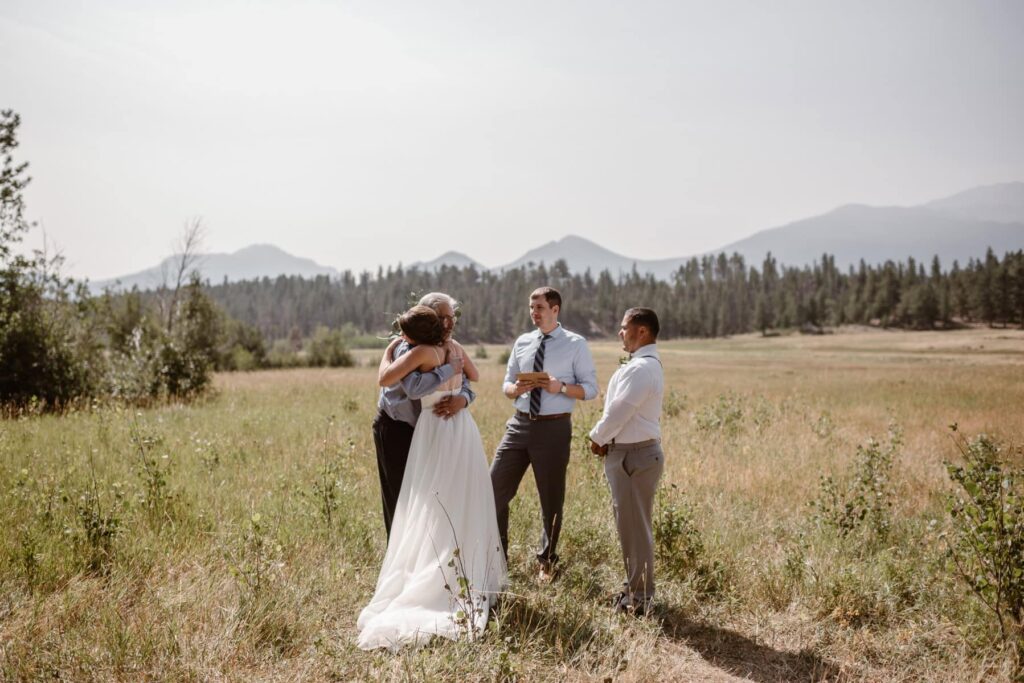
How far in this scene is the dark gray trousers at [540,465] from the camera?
514 cm

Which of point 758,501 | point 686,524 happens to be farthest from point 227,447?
point 758,501

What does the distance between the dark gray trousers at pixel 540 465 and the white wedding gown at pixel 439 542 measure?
Answer: 2.13 ft

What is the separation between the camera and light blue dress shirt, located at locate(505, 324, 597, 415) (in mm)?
5159

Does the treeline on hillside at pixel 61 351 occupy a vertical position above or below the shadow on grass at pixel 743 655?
above

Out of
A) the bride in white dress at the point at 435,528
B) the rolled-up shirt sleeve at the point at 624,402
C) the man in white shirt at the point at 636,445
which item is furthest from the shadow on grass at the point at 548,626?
the rolled-up shirt sleeve at the point at 624,402

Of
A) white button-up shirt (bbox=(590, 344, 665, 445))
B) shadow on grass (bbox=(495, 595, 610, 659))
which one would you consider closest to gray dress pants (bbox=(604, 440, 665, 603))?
white button-up shirt (bbox=(590, 344, 665, 445))

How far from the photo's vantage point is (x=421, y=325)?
4.27 meters

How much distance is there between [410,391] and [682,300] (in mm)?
137494

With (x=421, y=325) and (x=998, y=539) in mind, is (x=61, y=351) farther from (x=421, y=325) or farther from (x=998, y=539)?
(x=998, y=539)

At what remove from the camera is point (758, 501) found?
7449 mm

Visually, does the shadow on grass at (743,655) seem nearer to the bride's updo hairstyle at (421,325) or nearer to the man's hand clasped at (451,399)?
the man's hand clasped at (451,399)

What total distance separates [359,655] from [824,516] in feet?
17.4

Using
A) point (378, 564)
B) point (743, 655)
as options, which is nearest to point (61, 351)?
point (378, 564)

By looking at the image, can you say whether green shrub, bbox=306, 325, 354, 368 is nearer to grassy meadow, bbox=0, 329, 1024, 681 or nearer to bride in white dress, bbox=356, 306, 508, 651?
grassy meadow, bbox=0, 329, 1024, 681
